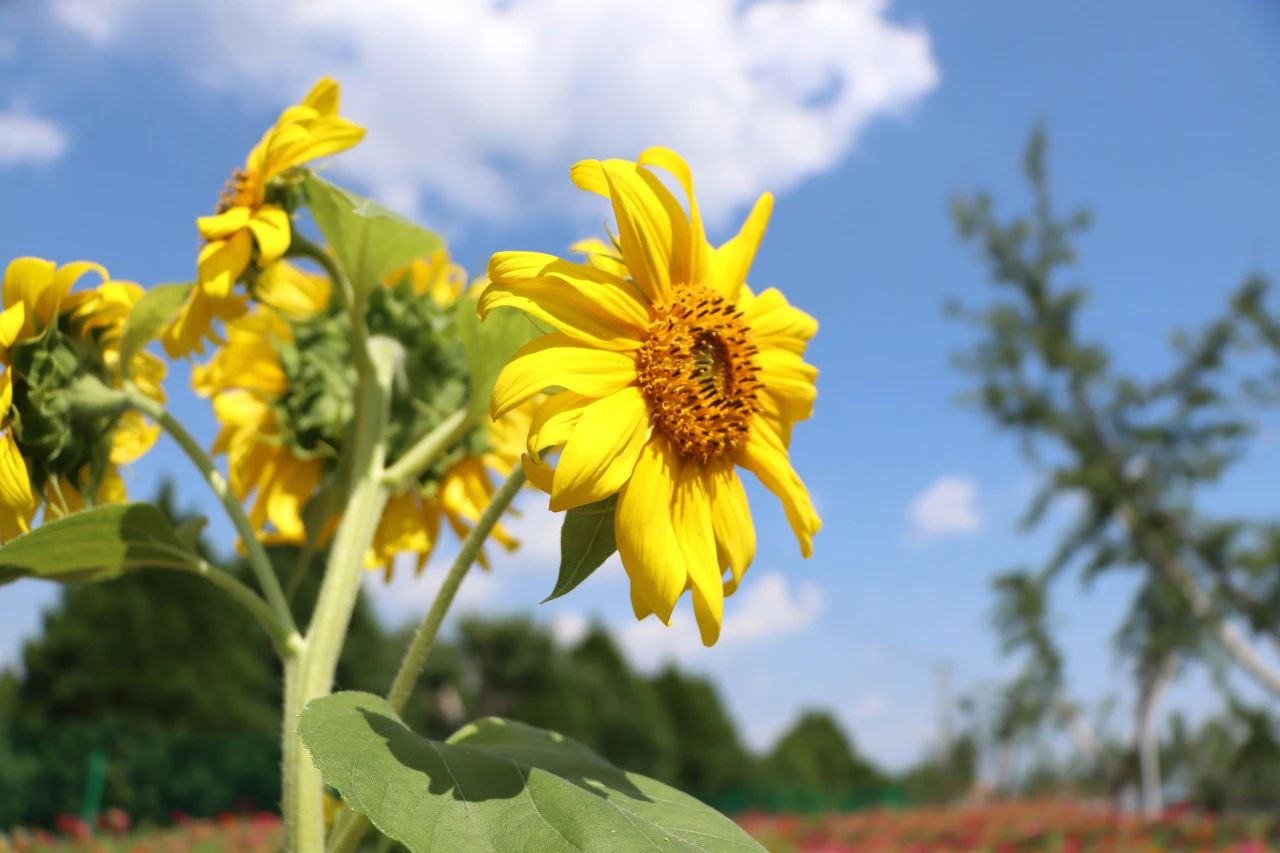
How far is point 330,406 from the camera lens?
141cm

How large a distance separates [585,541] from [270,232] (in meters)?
0.50

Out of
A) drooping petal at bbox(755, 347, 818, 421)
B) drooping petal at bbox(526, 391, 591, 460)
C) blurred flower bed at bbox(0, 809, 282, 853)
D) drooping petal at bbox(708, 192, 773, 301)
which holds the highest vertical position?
drooping petal at bbox(708, 192, 773, 301)

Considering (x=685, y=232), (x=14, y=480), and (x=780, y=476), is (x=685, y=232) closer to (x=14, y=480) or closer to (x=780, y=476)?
(x=780, y=476)

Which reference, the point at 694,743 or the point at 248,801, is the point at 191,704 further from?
the point at 694,743

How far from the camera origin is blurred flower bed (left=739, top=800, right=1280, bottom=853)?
31.4 feet

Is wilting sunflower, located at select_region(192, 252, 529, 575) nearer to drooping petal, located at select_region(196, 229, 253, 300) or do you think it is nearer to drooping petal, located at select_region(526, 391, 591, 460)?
drooping petal, located at select_region(196, 229, 253, 300)

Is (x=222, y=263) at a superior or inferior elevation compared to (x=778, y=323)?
superior

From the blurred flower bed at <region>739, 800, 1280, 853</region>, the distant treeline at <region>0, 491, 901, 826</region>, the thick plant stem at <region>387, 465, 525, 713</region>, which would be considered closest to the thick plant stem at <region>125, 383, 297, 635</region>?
the thick plant stem at <region>387, 465, 525, 713</region>

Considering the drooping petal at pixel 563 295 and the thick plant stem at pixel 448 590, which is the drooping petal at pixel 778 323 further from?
the thick plant stem at pixel 448 590

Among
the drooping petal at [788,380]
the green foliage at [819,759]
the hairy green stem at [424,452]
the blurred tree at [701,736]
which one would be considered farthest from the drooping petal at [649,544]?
the green foliage at [819,759]

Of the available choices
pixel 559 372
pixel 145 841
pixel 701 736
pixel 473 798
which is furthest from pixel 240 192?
pixel 701 736

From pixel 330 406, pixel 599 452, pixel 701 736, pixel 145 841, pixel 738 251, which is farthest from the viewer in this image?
pixel 701 736

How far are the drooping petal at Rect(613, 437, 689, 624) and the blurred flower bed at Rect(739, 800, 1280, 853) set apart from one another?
7.83m

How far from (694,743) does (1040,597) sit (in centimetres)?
813
